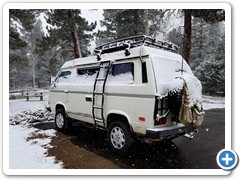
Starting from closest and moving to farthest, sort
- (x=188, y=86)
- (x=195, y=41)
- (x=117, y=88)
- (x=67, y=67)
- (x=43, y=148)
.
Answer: (x=188, y=86)
(x=117, y=88)
(x=43, y=148)
(x=67, y=67)
(x=195, y=41)

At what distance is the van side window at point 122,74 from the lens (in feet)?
13.5

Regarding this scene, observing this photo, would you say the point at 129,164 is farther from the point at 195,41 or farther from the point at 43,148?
the point at 195,41

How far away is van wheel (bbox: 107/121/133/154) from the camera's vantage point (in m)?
4.02

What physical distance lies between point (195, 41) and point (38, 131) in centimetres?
2293

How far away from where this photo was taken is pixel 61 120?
6.28 m

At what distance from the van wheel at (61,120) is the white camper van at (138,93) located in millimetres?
985

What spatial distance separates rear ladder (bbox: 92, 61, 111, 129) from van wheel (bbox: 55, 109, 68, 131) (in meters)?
1.67

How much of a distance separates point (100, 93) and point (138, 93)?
1199mm

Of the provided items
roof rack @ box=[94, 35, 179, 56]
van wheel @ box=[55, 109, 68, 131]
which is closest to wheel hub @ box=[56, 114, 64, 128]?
van wheel @ box=[55, 109, 68, 131]

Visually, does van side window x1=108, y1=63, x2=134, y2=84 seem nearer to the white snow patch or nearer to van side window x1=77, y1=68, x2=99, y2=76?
van side window x1=77, y1=68, x2=99, y2=76

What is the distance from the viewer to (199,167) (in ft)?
12.2

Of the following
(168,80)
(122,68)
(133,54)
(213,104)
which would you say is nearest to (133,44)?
(133,54)
